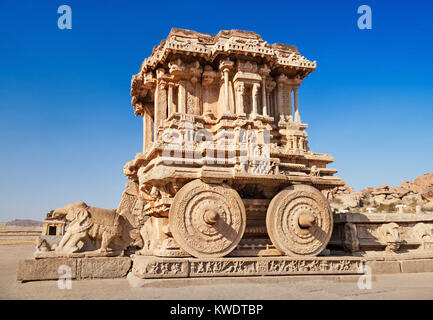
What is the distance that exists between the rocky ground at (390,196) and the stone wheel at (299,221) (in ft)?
125

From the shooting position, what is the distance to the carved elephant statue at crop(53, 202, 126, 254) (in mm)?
9133

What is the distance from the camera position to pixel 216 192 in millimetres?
8578

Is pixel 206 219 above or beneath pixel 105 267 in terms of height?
above

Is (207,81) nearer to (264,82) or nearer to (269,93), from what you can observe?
(264,82)

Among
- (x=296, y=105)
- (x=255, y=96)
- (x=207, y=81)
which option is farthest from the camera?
(x=296, y=105)

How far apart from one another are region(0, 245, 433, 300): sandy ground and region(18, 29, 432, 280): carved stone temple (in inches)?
9.5

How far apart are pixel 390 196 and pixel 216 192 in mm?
55055

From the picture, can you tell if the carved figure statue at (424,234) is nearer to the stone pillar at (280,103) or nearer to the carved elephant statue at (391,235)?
the carved elephant statue at (391,235)

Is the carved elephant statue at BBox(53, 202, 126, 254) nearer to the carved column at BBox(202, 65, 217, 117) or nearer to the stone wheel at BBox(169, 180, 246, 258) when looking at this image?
the stone wheel at BBox(169, 180, 246, 258)

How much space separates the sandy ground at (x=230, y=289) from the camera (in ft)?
22.1

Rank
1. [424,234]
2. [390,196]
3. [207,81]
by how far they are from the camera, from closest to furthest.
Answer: [424,234] → [207,81] → [390,196]

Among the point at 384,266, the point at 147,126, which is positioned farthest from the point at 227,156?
the point at 147,126

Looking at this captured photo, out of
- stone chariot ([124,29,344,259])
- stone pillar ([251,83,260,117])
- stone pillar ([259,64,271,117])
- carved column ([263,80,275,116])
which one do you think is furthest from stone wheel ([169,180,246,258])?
carved column ([263,80,275,116])

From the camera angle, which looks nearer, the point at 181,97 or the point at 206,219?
the point at 206,219
